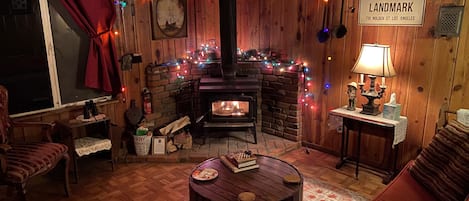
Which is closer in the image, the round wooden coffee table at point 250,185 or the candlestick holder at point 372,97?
the round wooden coffee table at point 250,185

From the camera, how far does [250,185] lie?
2393 mm

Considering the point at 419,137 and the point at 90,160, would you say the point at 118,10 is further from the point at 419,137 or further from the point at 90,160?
the point at 419,137

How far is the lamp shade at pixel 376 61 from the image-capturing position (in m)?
3.09

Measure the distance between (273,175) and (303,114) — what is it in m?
1.73

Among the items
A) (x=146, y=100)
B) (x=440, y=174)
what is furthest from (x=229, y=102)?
(x=440, y=174)

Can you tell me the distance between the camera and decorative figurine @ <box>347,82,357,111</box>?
342 centimetres

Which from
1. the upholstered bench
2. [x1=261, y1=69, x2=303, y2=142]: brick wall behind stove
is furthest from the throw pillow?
[x1=261, y1=69, x2=303, y2=142]: brick wall behind stove

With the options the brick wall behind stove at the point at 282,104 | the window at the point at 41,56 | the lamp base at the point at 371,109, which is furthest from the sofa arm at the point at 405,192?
the window at the point at 41,56

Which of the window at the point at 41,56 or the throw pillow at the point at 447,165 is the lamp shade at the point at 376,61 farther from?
the window at the point at 41,56

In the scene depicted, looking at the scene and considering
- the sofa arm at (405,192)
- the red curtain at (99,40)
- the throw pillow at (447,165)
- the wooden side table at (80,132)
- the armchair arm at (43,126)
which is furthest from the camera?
the red curtain at (99,40)

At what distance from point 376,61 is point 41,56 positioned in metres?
2.92

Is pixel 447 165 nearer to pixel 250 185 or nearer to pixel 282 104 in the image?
pixel 250 185

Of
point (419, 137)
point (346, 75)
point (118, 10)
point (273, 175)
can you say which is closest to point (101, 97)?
point (118, 10)

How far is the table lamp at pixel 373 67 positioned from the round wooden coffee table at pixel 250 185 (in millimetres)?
1148
